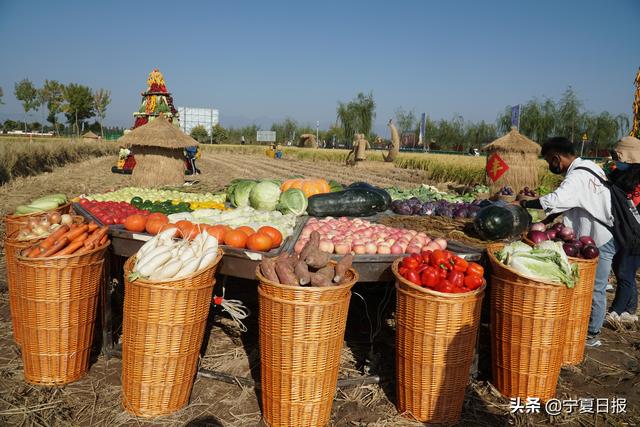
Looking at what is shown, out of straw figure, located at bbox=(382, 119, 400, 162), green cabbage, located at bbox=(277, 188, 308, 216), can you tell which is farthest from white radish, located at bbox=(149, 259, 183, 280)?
straw figure, located at bbox=(382, 119, 400, 162)

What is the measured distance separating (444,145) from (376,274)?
59343mm

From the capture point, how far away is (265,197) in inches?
229

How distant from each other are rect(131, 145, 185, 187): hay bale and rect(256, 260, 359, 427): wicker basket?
488 inches

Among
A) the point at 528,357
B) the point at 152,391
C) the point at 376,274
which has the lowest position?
the point at 152,391

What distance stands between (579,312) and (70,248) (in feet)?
14.6

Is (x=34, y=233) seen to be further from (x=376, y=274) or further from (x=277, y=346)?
(x=376, y=274)

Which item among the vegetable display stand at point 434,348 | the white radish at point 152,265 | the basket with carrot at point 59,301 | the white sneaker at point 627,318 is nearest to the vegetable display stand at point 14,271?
the basket with carrot at point 59,301

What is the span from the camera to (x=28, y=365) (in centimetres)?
348

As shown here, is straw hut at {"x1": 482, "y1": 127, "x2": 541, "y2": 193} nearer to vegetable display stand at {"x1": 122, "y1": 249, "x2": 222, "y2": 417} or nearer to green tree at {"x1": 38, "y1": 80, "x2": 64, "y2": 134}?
vegetable display stand at {"x1": 122, "y1": 249, "x2": 222, "y2": 417}

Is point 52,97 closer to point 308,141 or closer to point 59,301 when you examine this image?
point 308,141

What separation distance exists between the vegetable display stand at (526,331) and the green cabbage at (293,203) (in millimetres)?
2658

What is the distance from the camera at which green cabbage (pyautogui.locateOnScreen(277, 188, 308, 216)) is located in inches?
220

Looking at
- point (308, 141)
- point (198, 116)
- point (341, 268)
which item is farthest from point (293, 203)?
point (198, 116)

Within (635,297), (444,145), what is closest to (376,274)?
(635,297)
